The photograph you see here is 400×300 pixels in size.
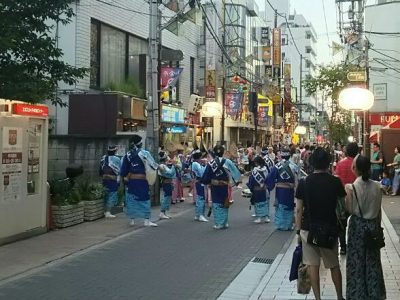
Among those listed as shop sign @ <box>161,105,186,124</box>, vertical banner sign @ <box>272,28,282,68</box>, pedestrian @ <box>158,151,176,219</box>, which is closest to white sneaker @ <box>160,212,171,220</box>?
pedestrian @ <box>158,151,176,219</box>

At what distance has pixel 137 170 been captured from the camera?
43.3ft

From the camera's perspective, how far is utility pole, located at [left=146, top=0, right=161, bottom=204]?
54.5ft

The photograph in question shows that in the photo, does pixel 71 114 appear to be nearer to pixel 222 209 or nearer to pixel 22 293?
pixel 222 209

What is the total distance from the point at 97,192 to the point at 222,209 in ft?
→ 10.1

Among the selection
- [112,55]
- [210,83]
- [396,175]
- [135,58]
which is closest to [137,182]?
[112,55]

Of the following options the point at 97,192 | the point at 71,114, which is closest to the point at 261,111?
the point at 71,114

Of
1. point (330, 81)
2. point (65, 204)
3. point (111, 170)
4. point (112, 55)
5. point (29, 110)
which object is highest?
point (330, 81)

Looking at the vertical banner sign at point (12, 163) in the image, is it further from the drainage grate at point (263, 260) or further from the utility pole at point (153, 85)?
the utility pole at point (153, 85)

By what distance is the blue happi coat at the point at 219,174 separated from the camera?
13.1 metres

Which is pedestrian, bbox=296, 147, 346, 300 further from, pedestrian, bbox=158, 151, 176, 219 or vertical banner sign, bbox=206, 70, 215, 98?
vertical banner sign, bbox=206, 70, 215, 98

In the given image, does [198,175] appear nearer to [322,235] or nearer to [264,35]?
[322,235]

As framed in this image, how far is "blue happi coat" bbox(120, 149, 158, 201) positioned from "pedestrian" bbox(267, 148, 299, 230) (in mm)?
2751

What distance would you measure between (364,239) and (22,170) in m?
7.09

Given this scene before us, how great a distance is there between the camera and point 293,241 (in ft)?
38.0
